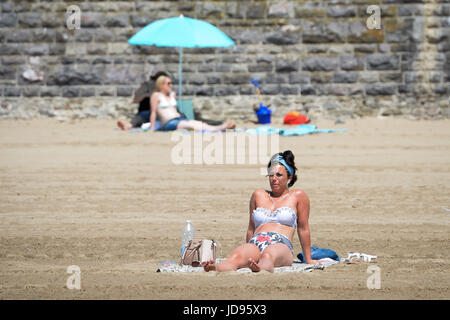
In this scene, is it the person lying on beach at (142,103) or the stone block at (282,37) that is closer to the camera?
the person lying on beach at (142,103)

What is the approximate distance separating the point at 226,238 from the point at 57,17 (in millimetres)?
10751

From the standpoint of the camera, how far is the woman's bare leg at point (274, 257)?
5.36 meters

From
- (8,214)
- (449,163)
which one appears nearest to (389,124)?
(449,163)

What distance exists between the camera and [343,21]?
623 inches

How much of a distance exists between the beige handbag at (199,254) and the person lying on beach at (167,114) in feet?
28.7

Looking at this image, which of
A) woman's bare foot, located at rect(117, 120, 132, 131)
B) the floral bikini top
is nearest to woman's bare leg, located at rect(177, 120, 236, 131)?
woman's bare foot, located at rect(117, 120, 132, 131)

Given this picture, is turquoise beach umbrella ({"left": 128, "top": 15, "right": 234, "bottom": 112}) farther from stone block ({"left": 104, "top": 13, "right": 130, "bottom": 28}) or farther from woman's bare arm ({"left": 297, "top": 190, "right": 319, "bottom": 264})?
woman's bare arm ({"left": 297, "top": 190, "right": 319, "bottom": 264})

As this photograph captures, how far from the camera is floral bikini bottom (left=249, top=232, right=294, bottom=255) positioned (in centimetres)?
559

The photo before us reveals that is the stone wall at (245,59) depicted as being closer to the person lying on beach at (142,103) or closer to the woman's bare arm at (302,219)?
the person lying on beach at (142,103)

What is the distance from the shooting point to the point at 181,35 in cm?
1426

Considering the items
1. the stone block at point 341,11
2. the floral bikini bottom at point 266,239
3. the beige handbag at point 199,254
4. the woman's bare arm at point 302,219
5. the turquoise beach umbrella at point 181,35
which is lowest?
the beige handbag at point 199,254

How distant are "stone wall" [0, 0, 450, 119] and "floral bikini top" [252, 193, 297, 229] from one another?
10.4 metres

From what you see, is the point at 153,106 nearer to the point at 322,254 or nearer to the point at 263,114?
the point at 263,114

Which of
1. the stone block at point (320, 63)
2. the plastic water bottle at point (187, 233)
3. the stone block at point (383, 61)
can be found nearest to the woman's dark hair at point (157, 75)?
the stone block at point (320, 63)
